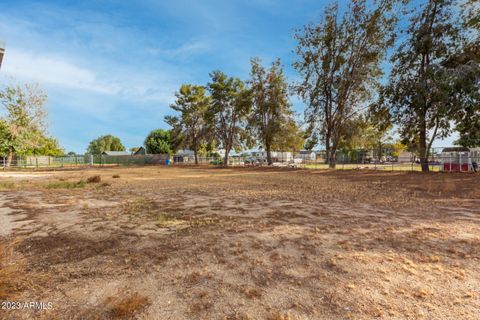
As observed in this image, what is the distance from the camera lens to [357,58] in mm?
18938

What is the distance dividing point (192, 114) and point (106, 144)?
78.1 meters

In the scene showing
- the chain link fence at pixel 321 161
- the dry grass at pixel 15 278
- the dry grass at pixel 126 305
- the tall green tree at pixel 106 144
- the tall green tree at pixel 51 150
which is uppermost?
the tall green tree at pixel 106 144

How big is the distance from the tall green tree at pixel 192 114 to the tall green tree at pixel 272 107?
33.1 ft

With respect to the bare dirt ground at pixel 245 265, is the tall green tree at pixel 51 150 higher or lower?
higher

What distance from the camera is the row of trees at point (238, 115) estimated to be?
2598 centimetres

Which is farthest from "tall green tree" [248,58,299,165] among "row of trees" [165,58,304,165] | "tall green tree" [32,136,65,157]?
"tall green tree" [32,136,65,157]

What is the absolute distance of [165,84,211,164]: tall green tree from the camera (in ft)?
116

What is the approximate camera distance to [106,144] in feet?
322

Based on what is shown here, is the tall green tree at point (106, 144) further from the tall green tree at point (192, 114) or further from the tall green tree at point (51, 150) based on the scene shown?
the tall green tree at point (192, 114)

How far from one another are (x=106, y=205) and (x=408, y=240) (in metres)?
6.73

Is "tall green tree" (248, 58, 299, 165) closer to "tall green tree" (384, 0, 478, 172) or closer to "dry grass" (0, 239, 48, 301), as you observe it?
"tall green tree" (384, 0, 478, 172)

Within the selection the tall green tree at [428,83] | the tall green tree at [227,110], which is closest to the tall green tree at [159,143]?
the tall green tree at [227,110]

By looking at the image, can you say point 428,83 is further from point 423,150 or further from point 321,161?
point 321,161

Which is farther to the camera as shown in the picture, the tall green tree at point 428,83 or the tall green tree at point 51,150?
the tall green tree at point 51,150
